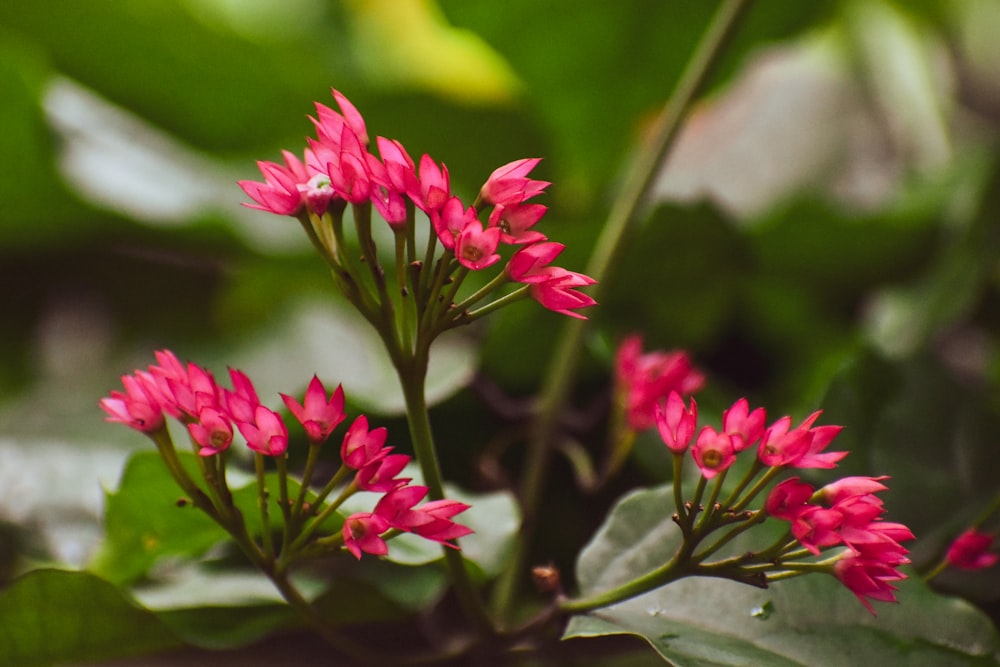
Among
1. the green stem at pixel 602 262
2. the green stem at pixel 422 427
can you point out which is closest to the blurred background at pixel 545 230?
the green stem at pixel 602 262

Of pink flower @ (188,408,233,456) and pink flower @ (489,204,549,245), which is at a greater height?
pink flower @ (489,204,549,245)

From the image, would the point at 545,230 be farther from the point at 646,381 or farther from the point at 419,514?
the point at 419,514

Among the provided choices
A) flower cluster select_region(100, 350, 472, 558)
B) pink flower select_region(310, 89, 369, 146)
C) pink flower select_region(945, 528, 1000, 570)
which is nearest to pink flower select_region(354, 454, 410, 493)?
flower cluster select_region(100, 350, 472, 558)

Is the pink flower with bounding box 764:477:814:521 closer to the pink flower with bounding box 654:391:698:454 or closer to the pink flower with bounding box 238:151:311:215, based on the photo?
the pink flower with bounding box 654:391:698:454

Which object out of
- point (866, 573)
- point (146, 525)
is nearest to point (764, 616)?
point (866, 573)

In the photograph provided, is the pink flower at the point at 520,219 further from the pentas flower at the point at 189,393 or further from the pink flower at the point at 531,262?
the pentas flower at the point at 189,393

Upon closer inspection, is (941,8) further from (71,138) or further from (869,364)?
(71,138)

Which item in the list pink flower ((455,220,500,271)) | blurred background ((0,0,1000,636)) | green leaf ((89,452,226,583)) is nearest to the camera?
pink flower ((455,220,500,271))
